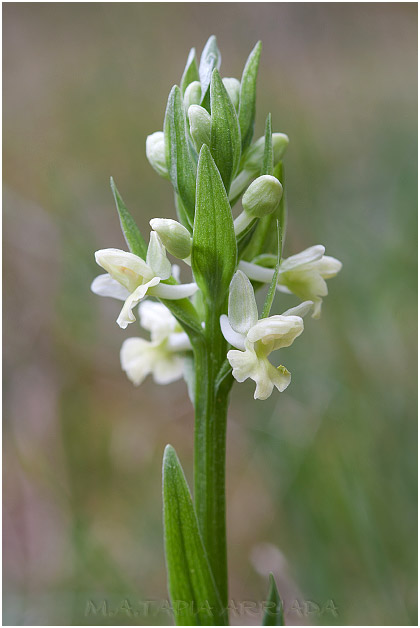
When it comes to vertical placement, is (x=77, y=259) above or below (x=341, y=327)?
above

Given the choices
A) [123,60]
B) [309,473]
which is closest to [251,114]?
[309,473]

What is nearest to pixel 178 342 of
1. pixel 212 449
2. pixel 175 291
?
pixel 175 291

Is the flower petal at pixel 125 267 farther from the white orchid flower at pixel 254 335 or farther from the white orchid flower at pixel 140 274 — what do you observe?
the white orchid flower at pixel 254 335

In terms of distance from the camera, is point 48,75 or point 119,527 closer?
point 119,527

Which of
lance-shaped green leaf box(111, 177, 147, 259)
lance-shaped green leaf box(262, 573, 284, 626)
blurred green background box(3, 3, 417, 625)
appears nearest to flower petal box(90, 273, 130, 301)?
lance-shaped green leaf box(111, 177, 147, 259)

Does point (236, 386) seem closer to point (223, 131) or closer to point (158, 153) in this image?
point (158, 153)

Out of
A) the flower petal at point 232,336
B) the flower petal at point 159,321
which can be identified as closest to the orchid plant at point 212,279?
the flower petal at point 232,336

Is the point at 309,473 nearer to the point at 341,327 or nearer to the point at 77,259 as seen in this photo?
the point at 341,327
